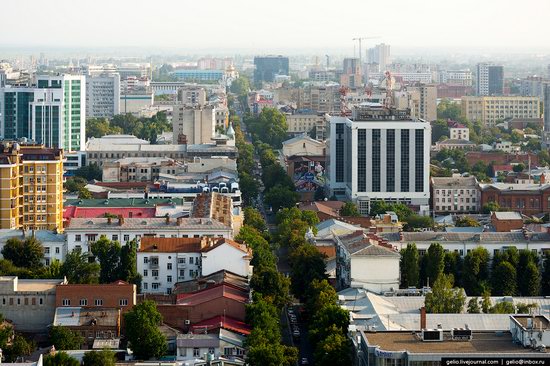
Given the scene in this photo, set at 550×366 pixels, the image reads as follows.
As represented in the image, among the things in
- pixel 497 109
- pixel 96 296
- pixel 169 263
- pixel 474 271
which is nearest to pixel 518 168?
pixel 474 271

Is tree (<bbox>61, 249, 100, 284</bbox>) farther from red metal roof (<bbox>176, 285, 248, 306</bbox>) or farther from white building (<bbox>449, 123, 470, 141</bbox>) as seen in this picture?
white building (<bbox>449, 123, 470, 141</bbox>)

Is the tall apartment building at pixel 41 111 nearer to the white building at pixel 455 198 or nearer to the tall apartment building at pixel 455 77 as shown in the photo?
the white building at pixel 455 198

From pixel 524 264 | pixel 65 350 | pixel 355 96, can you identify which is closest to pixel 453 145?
pixel 355 96

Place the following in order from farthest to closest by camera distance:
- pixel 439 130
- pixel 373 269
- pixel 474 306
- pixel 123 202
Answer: pixel 439 130
pixel 123 202
pixel 373 269
pixel 474 306

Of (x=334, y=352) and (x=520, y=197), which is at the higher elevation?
(x=520, y=197)

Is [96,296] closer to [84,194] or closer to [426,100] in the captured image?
[84,194]

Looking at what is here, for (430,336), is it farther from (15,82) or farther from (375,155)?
(15,82)

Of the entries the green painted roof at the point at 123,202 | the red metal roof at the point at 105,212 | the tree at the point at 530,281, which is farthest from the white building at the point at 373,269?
the green painted roof at the point at 123,202
